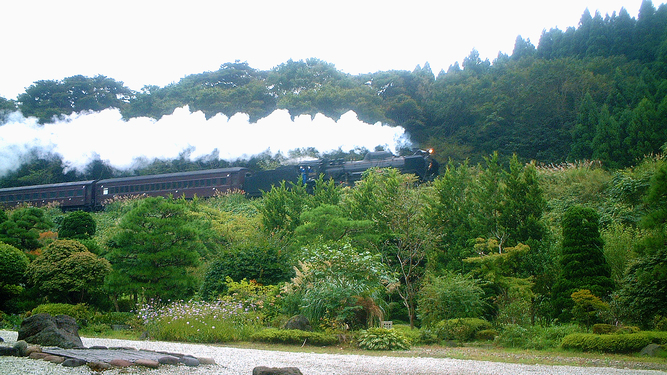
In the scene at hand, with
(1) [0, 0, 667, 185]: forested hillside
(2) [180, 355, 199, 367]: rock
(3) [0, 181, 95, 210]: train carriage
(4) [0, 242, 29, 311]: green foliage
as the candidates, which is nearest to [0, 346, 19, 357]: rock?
(2) [180, 355, 199, 367]: rock

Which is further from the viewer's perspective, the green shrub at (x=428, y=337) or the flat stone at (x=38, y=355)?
the green shrub at (x=428, y=337)

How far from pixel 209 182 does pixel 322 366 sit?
96.6 ft

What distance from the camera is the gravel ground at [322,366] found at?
7574mm

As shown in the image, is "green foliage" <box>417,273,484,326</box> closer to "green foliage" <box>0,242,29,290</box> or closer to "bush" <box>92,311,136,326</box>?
"bush" <box>92,311,136,326</box>

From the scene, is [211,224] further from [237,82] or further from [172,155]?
[237,82]

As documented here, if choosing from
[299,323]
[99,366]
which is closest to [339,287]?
[299,323]

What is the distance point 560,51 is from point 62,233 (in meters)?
46.5

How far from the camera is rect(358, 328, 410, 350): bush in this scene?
11.4 m

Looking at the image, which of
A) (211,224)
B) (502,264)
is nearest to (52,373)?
(502,264)

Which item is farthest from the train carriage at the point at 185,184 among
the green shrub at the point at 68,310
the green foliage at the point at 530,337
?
the green foliage at the point at 530,337

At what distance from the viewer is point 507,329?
12.2m

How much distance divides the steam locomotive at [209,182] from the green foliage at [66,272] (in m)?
12.6

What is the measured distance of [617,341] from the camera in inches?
408

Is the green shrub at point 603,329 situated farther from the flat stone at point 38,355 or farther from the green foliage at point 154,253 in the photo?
the green foliage at point 154,253
